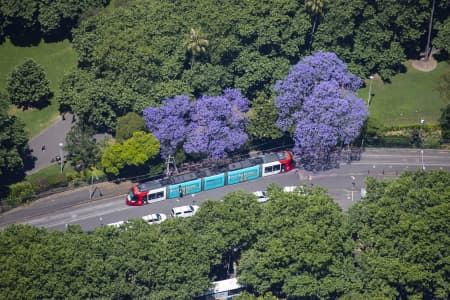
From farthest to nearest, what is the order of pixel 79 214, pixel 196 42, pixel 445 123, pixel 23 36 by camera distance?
1. pixel 23 36
2. pixel 445 123
3. pixel 196 42
4. pixel 79 214

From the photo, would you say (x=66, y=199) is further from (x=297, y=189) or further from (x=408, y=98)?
(x=408, y=98)

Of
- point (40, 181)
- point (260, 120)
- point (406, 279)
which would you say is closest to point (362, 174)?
point (260, 120)

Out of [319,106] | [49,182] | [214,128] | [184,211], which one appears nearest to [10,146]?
[49,182]

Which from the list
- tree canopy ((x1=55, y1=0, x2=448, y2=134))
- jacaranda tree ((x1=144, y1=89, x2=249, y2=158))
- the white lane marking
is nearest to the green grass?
tree canopy ((x1=55, y1=0, x2=448, y2=134))

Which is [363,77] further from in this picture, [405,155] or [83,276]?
[83,276]

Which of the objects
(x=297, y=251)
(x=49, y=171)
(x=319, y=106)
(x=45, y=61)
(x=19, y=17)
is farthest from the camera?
(x=45, y=61)

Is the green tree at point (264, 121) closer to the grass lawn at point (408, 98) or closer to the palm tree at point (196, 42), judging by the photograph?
the palm tree at point (196, 42)

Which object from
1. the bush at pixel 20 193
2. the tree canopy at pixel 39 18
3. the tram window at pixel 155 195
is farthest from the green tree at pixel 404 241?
the tree canopy at pixel 39 18
